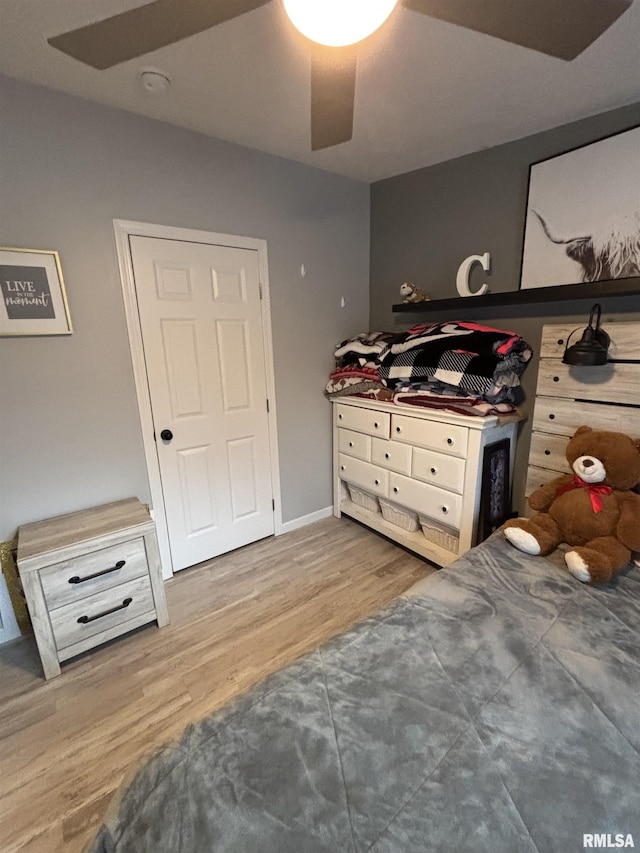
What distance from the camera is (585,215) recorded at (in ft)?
6.14

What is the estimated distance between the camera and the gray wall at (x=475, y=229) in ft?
6.37

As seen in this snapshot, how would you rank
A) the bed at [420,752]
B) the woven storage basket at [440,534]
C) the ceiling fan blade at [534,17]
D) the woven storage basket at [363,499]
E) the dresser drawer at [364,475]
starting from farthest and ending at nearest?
the woven storage basket at [363,499], the dresser drawer at [364,475], the woven storage basket at [440,534], the ceiling fan blade at [534,17], the bed at [420,752]

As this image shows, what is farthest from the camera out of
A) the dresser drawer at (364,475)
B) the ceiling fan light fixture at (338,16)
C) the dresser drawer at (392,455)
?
the dresser drawer at (364,475)

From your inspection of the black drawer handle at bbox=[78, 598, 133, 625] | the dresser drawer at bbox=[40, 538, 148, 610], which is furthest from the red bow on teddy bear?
the black drawer handle at bbox=[78, 598, 133, 625]

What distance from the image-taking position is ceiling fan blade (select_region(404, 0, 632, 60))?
1135 mm

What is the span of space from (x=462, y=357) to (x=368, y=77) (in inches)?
51.6

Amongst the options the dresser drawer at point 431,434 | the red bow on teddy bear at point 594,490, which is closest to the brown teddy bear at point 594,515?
the red bow on teddy bear at point 594,490

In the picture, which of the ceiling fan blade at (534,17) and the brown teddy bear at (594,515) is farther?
the brown teddy bear at (594,515)

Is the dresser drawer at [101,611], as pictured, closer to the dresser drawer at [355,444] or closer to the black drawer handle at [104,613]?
the black drawer handle at [104,613]

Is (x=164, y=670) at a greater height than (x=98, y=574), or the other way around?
(x=98, y=574)

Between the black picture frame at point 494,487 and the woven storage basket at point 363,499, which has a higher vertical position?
the black picture frame at point 494,487

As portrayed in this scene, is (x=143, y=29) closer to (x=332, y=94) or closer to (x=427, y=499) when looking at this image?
(x=332, y=94)

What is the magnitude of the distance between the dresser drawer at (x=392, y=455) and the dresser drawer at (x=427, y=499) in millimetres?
63

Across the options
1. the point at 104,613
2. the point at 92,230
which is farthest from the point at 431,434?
the point at 92,230
